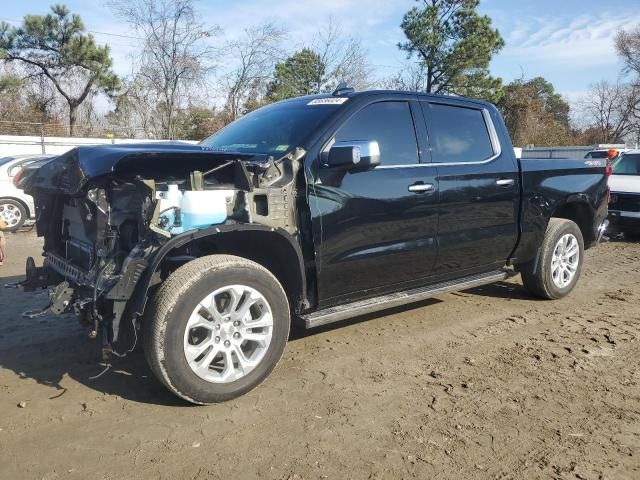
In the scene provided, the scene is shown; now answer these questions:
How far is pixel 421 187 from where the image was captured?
4.16 meters

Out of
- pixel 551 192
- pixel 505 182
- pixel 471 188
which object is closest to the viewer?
pixel 471 188

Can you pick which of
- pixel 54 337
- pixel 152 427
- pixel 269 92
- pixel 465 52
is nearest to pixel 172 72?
pixel 269 92

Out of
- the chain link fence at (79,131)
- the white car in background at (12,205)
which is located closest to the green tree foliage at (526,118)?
the chain link fence at (79,131)

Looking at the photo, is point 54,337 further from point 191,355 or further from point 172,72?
point 172,72

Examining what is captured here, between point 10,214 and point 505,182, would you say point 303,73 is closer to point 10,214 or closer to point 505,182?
point 10,214

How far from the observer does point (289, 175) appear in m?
3.58

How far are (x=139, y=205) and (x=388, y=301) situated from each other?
1.93 m

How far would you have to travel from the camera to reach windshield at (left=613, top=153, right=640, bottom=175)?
10.7 m

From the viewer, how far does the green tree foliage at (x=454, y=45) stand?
1148 inches

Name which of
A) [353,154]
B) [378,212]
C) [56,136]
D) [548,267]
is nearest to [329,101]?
[353,154]

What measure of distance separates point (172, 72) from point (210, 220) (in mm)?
23505

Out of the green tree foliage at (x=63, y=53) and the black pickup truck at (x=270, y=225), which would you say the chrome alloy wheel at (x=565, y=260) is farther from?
the green tree foliage at (x=63, y=53)

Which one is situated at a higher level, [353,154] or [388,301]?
[353,154]

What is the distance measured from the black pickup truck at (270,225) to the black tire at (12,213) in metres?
7.58
